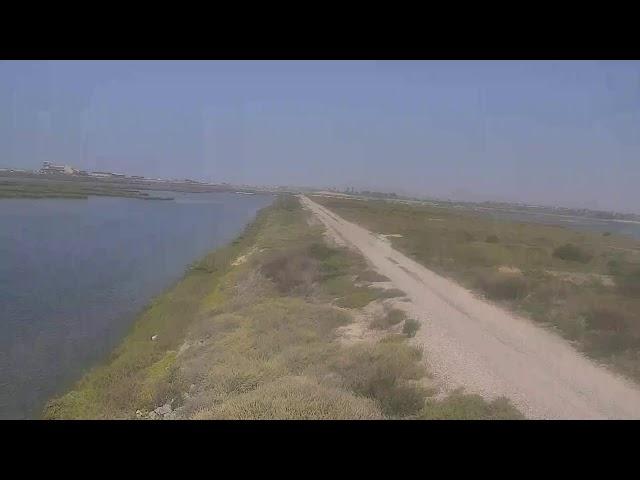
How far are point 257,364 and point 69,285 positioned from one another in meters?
13.1

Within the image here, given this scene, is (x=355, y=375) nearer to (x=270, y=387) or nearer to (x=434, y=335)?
(x=270, y=387)

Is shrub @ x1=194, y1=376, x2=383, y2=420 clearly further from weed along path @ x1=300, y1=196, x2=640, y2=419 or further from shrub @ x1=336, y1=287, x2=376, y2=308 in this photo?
shrub @ x1=336, y1=287, x2=376, y2=308

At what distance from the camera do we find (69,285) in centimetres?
1905

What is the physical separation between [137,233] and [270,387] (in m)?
31.3

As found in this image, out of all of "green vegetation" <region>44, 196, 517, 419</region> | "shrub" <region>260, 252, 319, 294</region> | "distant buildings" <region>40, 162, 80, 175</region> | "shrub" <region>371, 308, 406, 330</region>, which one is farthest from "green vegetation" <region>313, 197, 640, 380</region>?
"distant buildings" <region>40, 162, 80, 175</region>

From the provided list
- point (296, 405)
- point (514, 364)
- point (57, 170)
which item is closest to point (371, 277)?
point (514, 364)

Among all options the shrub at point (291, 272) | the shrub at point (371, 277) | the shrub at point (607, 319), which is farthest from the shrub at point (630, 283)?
the shrub at point (291, 272)

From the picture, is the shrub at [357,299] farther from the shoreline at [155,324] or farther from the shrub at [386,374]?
the shoreline at [155,324]

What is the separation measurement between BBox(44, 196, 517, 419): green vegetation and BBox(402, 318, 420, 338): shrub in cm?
30

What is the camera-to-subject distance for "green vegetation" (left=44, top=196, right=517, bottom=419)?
6.99 meters

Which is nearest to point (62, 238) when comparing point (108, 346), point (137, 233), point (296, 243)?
point (137, 233)

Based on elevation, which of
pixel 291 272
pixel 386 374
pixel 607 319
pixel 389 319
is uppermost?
pixel 607 319

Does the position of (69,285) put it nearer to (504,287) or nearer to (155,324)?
(155,324)

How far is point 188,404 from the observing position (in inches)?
325
